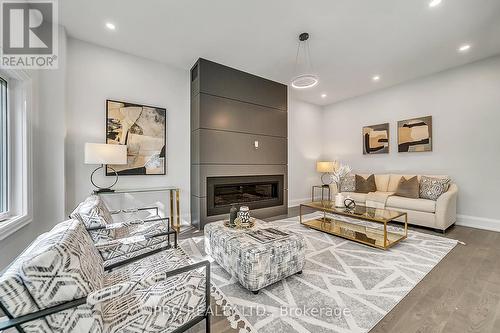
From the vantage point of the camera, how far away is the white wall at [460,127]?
11.7ft

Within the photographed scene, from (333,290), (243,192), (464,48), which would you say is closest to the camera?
(333,290)

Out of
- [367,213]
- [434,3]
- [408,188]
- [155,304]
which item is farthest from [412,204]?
[155,304]

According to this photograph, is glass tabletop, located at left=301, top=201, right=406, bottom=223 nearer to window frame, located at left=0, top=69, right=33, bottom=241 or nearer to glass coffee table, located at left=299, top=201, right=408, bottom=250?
glass coffee table, located at left=299, top=201, right=408, bottom=250

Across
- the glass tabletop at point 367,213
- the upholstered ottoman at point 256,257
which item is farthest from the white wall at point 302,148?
the upholstered ottoman at point 256,257

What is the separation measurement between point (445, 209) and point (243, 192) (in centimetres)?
348

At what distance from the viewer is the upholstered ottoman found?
70.6 inches

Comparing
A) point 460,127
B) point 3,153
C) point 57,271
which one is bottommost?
point 57,271

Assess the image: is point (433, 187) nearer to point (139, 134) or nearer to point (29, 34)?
point (139, 134)

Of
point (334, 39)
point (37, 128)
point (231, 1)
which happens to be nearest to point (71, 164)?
point (37, 128)

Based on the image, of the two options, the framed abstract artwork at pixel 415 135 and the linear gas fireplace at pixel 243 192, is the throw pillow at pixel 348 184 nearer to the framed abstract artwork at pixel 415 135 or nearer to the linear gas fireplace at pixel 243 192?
the framed abstract artwork at pixel 415 135

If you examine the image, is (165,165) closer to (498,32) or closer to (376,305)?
(376,305)

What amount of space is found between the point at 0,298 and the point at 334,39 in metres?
4.04

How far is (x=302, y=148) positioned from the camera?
589 cm

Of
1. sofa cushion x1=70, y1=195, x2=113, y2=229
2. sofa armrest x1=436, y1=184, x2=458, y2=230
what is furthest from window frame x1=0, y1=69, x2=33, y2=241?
sofa armrest x1=436, y1=184, x2=458, y2=230
